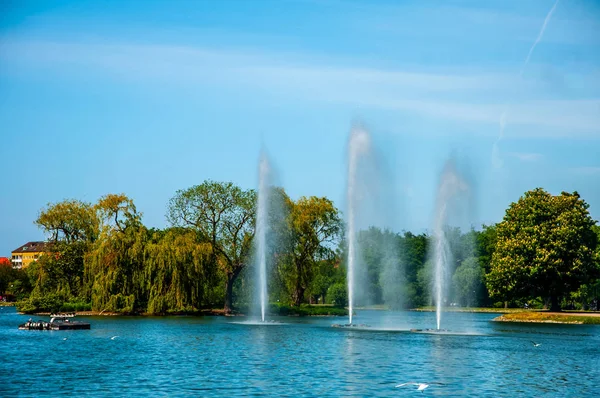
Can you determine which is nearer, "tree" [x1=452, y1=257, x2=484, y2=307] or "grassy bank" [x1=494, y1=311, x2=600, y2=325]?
"grassy bank" [x1=494, y1=311, x2=600, y2=325]

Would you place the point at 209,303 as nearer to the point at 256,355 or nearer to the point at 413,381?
the point at 256,355

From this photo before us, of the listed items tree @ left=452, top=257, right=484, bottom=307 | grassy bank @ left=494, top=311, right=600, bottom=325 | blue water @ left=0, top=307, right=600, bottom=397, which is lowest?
blue water @ left=0, top=307, right=600, bottom=397

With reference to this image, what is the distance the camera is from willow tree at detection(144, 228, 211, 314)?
74062 millimetres

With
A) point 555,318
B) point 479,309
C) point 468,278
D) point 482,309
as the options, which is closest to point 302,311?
point 555,318

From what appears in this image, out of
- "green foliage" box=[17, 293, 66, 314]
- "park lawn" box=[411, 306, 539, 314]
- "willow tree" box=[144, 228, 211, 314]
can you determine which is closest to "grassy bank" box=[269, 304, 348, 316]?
"willow tree" box=[144, 228, 211, 314]

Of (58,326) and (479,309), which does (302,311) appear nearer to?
(58,326)

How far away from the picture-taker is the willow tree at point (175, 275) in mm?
74062

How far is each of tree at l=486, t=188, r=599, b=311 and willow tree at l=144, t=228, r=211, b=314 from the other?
29325mm

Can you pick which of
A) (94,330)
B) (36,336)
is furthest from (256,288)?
(36,336)

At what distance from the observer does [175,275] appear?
7469cm

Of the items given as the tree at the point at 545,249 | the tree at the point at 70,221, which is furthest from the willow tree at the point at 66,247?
the tree at the point at 545,249

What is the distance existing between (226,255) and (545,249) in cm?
3294

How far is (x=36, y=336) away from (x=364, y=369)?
27.0 meters

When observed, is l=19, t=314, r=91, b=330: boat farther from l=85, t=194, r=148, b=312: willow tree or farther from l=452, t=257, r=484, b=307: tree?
l=452, t=257, r=484, b=307: tree
